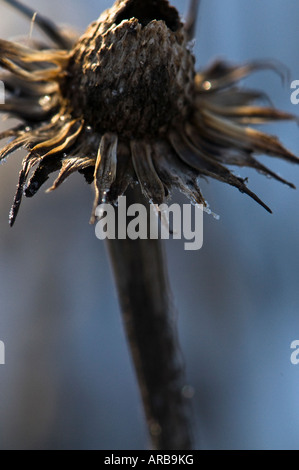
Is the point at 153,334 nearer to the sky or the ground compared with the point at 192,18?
nearer to the ground

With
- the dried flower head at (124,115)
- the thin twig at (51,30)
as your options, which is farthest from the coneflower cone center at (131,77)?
the thin twig at (51,30)

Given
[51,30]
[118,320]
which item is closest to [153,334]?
[51,30]

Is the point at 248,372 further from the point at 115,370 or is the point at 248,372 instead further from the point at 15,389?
the point at 15,389

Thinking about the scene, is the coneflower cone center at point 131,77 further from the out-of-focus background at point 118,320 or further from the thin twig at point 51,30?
the out-of-focus background at point 118,320

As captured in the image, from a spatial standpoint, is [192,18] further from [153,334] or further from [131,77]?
[153,334]

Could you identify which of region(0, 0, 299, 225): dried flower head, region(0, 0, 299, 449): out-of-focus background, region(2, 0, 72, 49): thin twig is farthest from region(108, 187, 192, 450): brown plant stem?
region(0, 0, 299, 449): out-of-focus background

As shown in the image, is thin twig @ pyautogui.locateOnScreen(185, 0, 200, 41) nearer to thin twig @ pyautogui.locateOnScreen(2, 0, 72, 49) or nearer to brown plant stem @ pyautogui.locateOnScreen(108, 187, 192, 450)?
thin twig @ pyautogui.locateOnScreen(2, 0, 72, 49)

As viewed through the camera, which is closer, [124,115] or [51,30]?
[124,115]

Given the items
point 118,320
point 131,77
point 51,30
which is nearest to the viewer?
point 131,77
